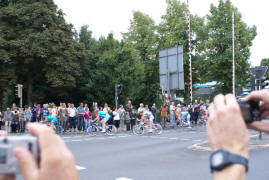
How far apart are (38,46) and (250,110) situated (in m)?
29.9

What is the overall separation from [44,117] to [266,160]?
13253 mm

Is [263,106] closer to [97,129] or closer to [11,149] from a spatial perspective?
[11,149]

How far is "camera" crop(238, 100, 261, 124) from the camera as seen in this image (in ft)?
3.69

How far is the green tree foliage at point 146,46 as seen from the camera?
3884 centimetres

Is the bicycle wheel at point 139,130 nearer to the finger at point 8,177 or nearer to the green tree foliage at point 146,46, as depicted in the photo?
the finger at point 8,177

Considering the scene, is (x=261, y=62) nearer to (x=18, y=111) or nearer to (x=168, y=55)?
(x=168, y=55)

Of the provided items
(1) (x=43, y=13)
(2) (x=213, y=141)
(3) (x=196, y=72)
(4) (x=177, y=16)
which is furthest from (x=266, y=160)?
(4) (x=177, y=16)

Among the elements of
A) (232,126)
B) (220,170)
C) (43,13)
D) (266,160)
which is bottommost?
(266,160)

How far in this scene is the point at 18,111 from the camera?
20.4 metres

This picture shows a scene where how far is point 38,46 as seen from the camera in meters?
29.2

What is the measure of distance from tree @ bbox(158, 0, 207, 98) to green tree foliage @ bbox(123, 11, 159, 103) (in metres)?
1.54

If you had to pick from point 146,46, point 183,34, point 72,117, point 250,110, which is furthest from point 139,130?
point 146,46

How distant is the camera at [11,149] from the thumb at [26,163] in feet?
0.04

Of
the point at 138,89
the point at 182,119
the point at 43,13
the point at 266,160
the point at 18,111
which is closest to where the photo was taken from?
the point at 266,160
